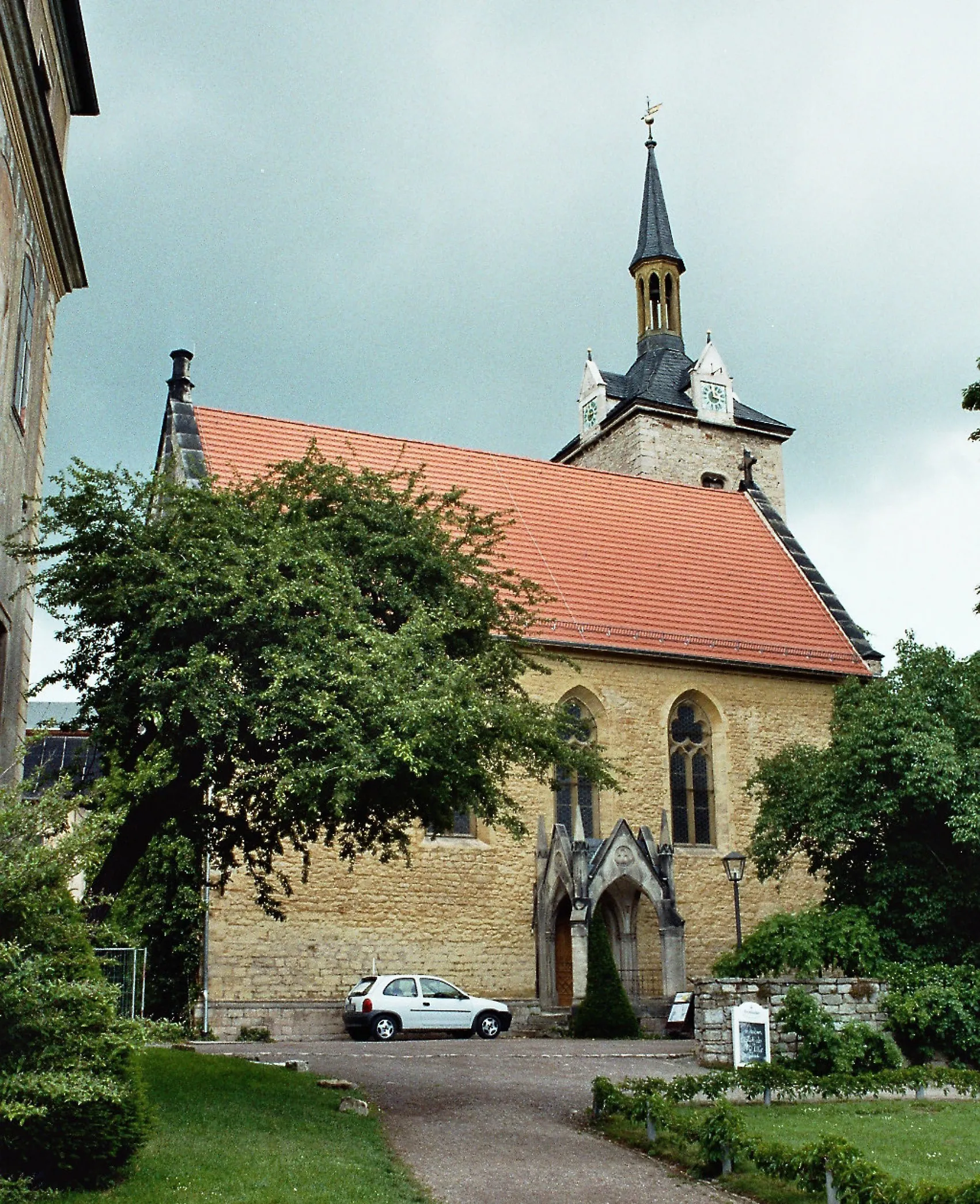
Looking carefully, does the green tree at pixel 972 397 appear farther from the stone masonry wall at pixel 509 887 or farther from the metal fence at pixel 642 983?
the metal fence at pixel 642 983

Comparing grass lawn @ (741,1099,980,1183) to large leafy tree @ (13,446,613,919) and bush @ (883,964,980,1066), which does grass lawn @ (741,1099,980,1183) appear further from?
large leafy tree @ (13,446,613,919)

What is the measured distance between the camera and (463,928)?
80.3 ft

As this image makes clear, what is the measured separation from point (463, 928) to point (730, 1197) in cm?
1465

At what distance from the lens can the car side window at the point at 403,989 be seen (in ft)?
71.2

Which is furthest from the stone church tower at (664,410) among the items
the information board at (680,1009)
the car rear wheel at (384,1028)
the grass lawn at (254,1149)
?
the grass lawn at (254,1149)

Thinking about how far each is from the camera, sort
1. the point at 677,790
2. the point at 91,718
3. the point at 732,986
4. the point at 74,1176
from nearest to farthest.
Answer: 1. the point at 74,1176
2. the point at 91,718
3. the point at 732,986
4. the point at 677,790

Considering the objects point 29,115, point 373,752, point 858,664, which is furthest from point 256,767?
point 858,664

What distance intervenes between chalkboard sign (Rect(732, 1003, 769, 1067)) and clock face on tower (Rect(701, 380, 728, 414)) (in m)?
25.9

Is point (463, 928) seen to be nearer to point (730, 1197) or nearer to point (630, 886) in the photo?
point (630, 886)

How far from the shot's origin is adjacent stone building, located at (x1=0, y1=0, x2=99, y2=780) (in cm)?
1216

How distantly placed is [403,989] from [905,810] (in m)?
8.62

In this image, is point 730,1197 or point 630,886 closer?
point 730,1197

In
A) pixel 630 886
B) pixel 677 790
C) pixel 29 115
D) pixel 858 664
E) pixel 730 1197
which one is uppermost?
pixel 29 115

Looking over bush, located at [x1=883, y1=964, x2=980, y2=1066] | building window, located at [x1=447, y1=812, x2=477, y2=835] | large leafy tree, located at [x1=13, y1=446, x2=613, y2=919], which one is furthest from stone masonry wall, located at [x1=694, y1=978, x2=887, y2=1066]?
building window, located at [x1=447, y1=812, x2=477, y2=835]
